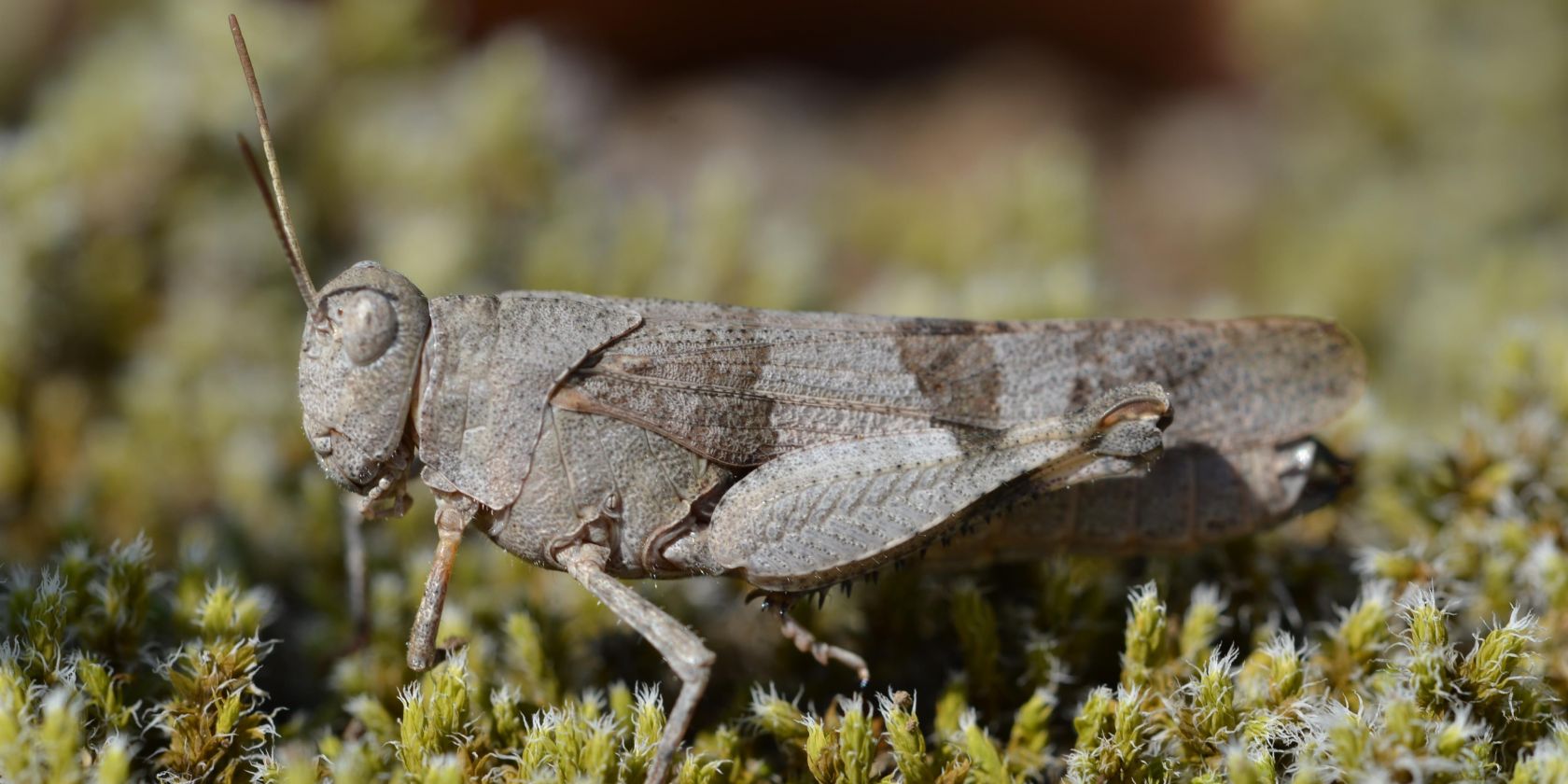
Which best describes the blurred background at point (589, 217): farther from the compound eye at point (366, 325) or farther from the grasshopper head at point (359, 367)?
the compound eye at point (366, 325)

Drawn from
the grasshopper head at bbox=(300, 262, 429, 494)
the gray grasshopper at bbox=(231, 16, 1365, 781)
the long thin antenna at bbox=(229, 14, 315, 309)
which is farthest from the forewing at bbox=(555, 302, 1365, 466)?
the long thin antenna at bbox=(229, 14, 315, 309)

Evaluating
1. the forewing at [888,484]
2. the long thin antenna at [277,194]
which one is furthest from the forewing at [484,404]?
the forewing at [888,484]

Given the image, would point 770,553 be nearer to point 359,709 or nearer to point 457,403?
point 457,403

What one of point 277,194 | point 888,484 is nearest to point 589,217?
point 277,194

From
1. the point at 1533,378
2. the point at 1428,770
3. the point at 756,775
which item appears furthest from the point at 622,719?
the point at 1533,378

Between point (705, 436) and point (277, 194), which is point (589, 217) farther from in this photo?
point (705, 436)
